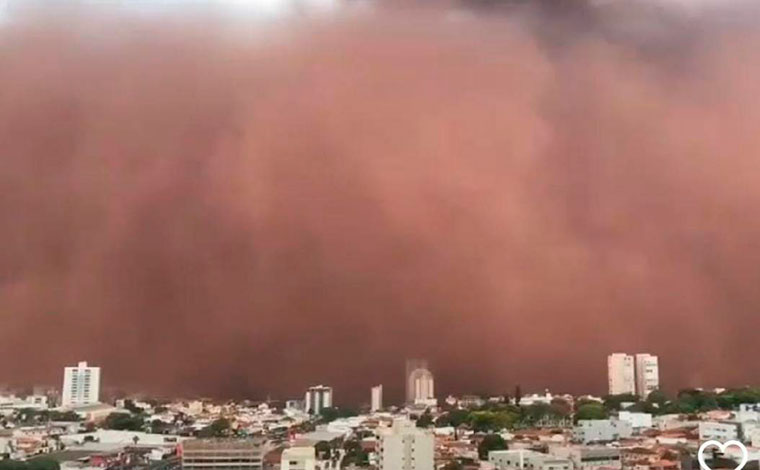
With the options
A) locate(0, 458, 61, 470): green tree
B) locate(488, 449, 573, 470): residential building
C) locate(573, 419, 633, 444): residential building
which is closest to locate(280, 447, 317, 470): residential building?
locate(488, 449, 573, 470): residential building

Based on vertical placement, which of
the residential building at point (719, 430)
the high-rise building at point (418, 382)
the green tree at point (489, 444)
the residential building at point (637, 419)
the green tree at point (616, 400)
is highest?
the high-rise building at point (418, 382)

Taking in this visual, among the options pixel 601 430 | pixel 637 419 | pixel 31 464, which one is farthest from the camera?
pixel 637 419

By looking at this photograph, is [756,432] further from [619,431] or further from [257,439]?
[257,439]

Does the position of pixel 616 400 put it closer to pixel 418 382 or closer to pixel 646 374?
pixel 646 374

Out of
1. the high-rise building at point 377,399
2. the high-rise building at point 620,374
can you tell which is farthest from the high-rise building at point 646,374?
the high-rise building at point 377,399

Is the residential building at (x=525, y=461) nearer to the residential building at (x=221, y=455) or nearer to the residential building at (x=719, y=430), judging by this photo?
the residential building at (x=719, y=430)

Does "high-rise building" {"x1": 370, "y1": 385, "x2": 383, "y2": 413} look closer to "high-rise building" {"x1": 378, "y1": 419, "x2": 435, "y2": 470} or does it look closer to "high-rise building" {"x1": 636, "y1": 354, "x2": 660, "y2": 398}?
"high-rise building" {"x1": 378, "y1": 419, "x2": 435, "y2": 470}

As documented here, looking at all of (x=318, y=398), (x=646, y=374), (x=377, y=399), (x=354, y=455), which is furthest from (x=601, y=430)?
(x=318, y=398)
